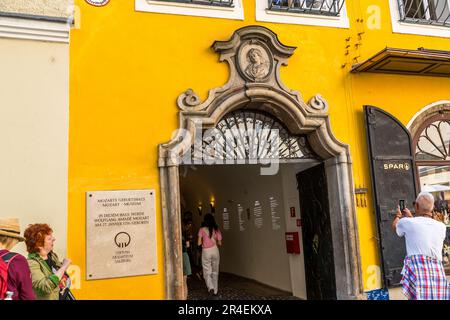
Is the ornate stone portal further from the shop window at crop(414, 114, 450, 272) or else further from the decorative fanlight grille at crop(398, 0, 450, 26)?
the decorative fanlight grille at crop(398, 0, 450, 26)

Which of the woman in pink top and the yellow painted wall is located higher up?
the yellow painted wall

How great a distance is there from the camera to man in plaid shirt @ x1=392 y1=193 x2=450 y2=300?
3982 millimetres

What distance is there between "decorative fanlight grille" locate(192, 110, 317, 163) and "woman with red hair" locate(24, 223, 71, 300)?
253 cm

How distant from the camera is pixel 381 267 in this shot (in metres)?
6.25

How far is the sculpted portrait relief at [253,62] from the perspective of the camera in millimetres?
6145

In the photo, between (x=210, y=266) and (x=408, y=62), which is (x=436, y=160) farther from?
(x=210, y=266)

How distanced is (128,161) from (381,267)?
3.57m

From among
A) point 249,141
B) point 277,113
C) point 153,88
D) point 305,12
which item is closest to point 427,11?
point 305,12

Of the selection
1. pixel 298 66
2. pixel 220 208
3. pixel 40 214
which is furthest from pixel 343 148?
pixel 220 208

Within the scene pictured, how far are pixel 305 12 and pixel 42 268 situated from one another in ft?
16.1

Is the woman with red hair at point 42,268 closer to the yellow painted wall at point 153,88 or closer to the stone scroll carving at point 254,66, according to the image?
the yellow painted wall at point 153,88

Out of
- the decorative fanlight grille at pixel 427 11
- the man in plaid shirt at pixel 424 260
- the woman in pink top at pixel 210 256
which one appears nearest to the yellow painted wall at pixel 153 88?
the decorative fanlight grille at pixel 427 11

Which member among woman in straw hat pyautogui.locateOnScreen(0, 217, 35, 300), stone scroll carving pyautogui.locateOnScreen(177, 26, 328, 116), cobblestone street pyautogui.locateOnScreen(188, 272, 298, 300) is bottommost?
cobblestone street pyautogui.locateOnScreen(188, 272, 298, 300)

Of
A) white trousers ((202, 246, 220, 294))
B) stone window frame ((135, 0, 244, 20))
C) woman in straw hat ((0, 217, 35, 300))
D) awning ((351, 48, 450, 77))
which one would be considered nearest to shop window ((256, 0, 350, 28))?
stone window frame ((135, 0, 244, 20))
